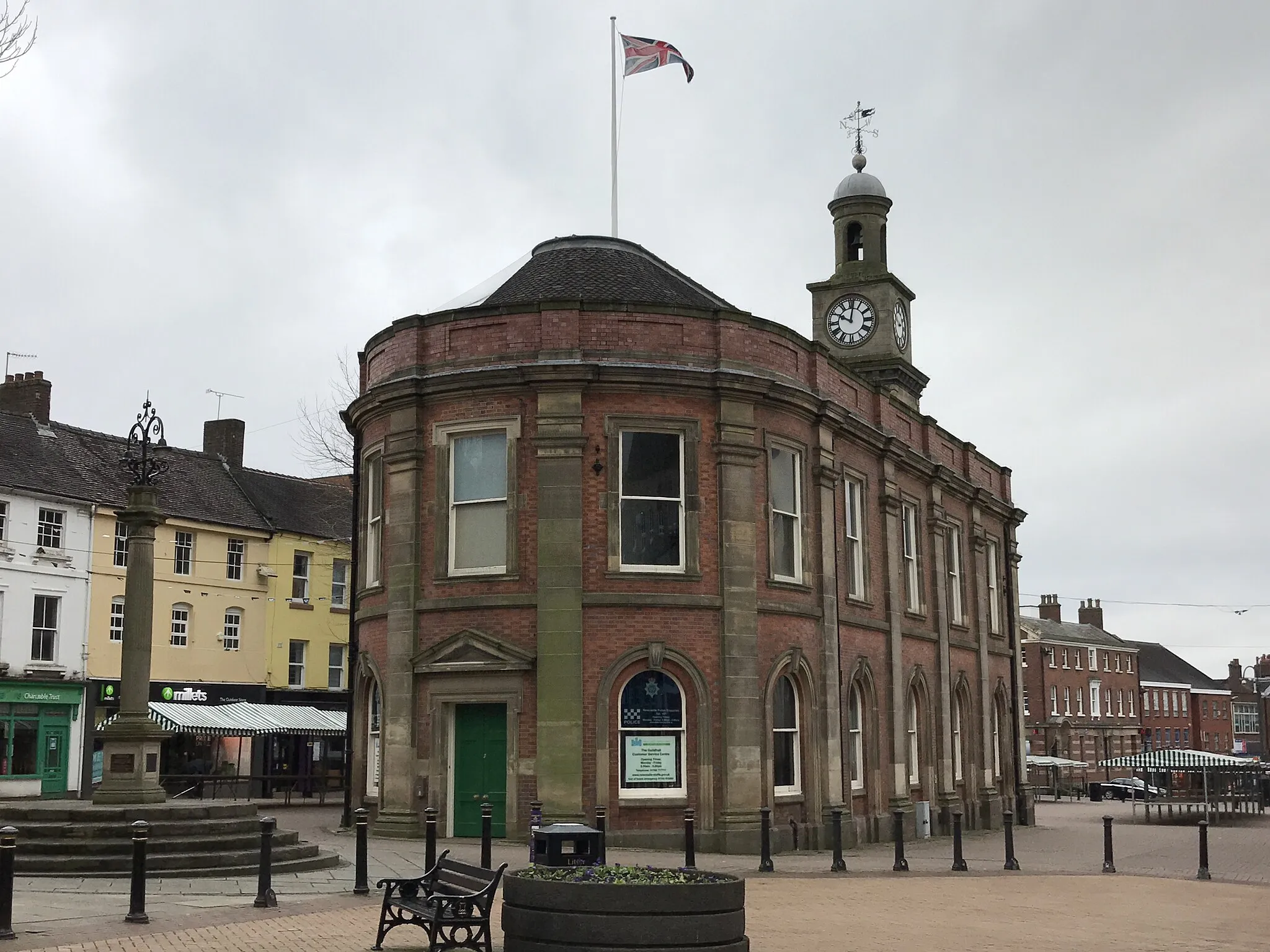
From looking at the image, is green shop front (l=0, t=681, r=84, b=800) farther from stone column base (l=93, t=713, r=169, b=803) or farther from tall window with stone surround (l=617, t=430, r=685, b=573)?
tall window with stone surround (l=617, t=430, r=685, b=573)

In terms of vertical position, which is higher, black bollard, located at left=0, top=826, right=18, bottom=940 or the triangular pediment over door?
the triangular pediment over door

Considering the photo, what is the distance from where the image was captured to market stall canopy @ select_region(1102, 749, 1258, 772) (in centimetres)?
4281

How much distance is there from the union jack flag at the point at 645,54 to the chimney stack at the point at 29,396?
73.8ft

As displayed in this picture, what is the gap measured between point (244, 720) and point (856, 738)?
60.4ft

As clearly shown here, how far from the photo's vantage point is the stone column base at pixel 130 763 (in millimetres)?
18109

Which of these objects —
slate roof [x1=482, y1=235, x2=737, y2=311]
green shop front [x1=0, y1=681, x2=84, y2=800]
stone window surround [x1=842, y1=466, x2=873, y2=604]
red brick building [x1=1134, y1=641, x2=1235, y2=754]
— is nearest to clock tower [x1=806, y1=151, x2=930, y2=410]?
stone window surround [x1=842, y1=466, x2=873, y2=604]

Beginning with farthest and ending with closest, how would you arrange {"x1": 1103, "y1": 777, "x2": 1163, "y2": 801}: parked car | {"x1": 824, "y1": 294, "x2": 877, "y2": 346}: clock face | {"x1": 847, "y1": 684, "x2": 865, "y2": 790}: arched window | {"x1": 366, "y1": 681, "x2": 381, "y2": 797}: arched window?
{"x1": 1103, "y1": 777, "x2": 1163, "y2": 801}: parked car < {"x1": 824, "y1": 294, "x2": 877, "y2": 346}: clock face < {"x1": 847, "y1": 684, "x2": 865, "y2": 790}: arched window < {"x1": 366, "y1": 681, "x2": 381, "y2": 797}: arched window

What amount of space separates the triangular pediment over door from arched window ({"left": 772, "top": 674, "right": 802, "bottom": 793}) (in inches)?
177

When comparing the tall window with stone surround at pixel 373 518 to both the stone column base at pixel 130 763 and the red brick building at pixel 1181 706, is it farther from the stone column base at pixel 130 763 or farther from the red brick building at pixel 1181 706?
the red brick building at pixel 1181 706

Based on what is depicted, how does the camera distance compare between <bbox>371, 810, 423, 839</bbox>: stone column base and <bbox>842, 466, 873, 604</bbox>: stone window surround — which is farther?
<bbox>842, 466, 873, 604</bbox>: stone window surround

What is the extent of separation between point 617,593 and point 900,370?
57.8 feet

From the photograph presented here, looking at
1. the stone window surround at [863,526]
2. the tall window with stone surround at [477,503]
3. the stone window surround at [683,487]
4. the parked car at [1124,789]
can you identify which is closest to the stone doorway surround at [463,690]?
the tall window with stone surround at [477,503]

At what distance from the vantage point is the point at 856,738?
2730cm

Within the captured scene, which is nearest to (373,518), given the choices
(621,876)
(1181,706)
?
(621,876)
